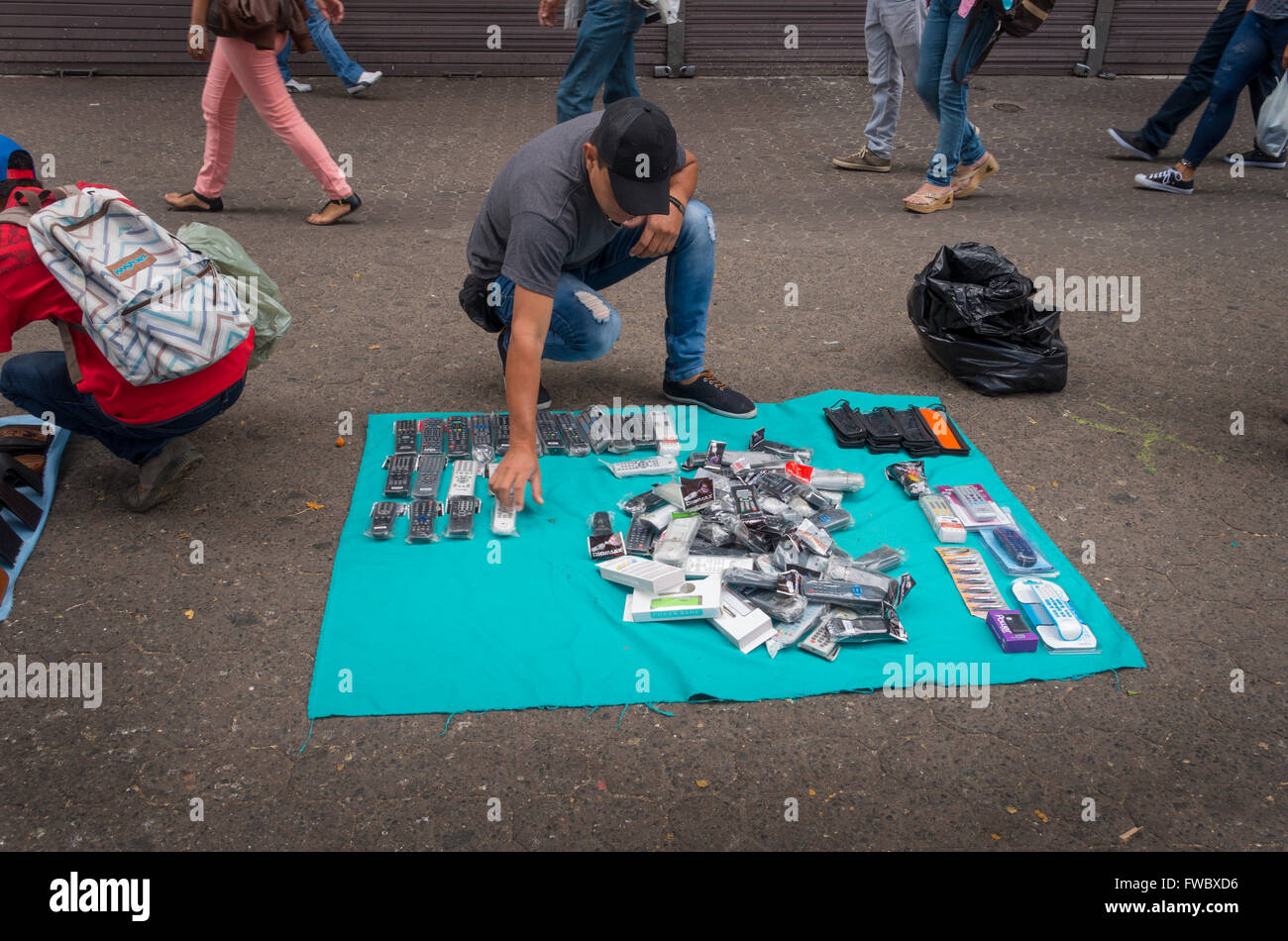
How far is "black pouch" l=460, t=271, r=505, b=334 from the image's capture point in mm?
3914

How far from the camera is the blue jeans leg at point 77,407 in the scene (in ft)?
10.7

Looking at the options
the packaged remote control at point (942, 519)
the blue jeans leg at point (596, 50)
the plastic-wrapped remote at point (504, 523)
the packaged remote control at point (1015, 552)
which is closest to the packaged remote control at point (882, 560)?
the packaged remote control at point (942, 519)

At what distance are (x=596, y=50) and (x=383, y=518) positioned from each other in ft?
12.0

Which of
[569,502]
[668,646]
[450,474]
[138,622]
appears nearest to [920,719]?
[668,646]

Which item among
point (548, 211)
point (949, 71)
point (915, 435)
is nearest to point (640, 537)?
point (548, 211)

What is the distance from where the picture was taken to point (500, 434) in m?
4.00

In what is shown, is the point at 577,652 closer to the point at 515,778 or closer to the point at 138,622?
the point at 515,778

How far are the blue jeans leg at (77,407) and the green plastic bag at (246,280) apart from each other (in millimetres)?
265

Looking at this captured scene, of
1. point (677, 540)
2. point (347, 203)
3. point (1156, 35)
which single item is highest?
point (1156, 35)

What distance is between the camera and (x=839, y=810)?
248 cm

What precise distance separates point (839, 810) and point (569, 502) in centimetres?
158

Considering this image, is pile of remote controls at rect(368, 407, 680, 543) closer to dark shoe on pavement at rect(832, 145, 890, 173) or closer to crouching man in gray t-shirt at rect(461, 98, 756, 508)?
crouching man in gray t-shirt at rect(461, 98, 756, 508)

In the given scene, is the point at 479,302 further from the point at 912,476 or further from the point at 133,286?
the point at 912,476

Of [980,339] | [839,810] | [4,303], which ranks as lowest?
[839,810]
